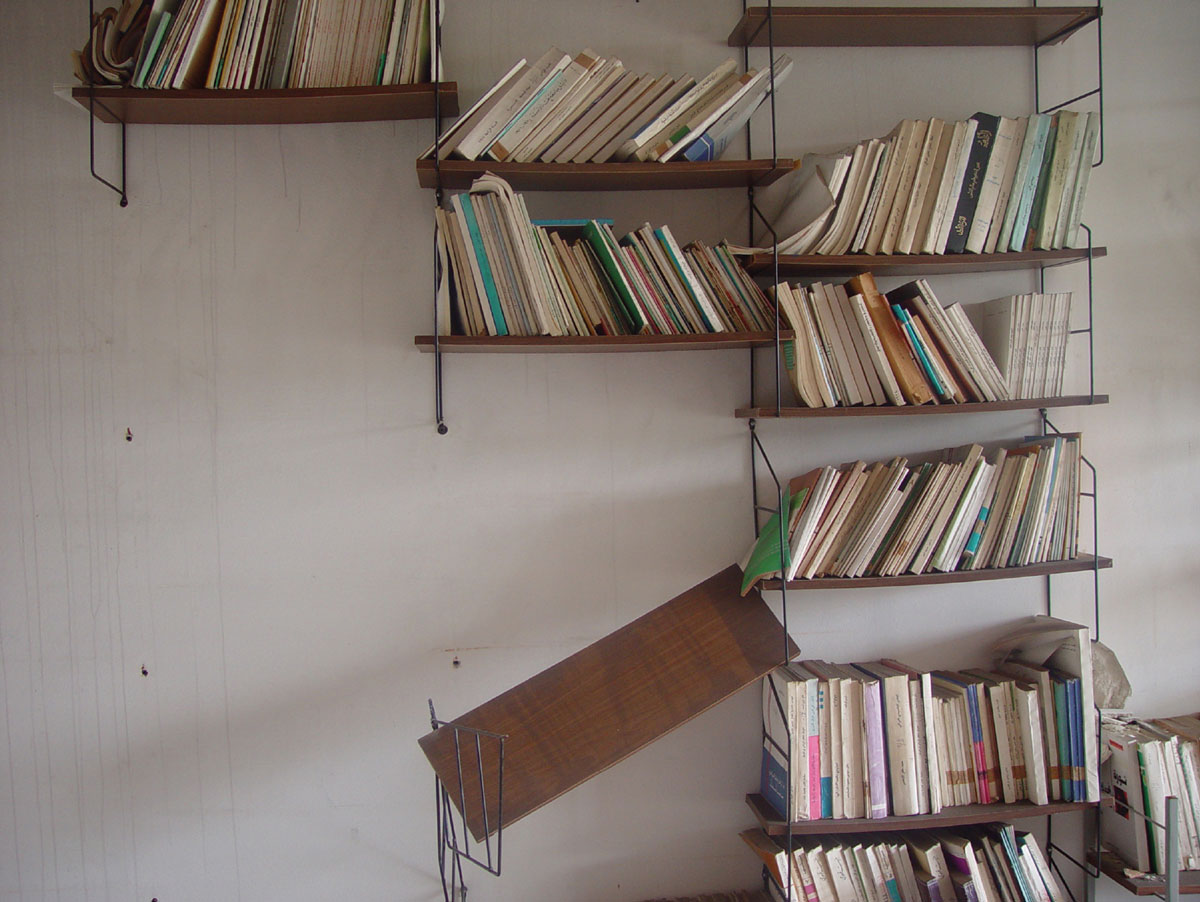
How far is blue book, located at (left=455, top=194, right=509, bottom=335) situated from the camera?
1583 millimetres

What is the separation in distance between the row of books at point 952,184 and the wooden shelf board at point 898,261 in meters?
0.03

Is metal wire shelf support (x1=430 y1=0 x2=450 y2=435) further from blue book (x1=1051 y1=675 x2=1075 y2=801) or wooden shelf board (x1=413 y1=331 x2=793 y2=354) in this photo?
blue book (x1=1051 y1=675 x2=1075 y2=801)

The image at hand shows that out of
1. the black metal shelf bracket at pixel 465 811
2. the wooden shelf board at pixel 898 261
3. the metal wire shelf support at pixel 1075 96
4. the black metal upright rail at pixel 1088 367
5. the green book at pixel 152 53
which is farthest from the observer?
the metal wire shelf support at pixel 1075 96

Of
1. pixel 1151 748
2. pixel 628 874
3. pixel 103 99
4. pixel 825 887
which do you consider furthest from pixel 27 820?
pixel 1151 748

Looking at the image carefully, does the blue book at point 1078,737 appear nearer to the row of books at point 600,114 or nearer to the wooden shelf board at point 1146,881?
the wooden shelf board at point 1146,881

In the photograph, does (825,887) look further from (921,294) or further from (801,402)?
(921,294)

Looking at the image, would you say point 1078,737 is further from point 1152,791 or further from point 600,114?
point 600,114

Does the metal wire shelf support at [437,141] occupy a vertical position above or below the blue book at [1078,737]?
above

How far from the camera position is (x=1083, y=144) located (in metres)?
1.72

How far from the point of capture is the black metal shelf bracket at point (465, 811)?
4.53ft

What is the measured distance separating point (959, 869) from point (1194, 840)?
0.56 m

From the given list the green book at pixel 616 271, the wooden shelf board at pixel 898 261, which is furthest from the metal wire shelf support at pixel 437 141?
the wooden shelf board at pixel 898 261

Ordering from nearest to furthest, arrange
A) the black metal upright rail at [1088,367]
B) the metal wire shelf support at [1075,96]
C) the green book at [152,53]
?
the green book at [152,53], the black metal upright rail at [1088,367], the metal wire shelf support at [1075,96]

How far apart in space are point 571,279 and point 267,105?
2.43 ft
